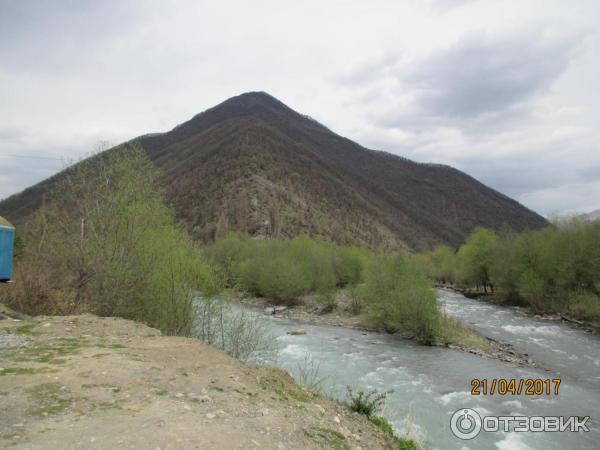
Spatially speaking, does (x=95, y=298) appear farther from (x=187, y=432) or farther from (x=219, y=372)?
(x=187, y=432)

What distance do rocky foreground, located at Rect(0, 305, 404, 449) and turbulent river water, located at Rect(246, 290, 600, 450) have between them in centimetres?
509

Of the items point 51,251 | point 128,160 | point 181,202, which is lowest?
point 51,251

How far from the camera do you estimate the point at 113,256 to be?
16.8m

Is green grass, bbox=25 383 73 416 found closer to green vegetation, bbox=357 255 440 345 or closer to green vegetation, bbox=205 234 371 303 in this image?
green vegetation, bbox=357 255 440 345

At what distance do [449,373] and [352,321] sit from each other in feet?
53.2

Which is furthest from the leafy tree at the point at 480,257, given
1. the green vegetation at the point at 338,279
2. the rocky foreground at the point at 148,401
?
the rocky foreground at the point at 148,401

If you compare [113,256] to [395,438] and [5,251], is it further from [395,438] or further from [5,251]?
[395,438]

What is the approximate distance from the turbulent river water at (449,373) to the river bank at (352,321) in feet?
3.49

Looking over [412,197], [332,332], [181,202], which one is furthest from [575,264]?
[412,197]

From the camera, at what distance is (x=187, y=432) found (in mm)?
5973

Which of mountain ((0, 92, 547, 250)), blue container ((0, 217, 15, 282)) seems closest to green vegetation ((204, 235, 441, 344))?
blue container ((0, 217, 15, 282))

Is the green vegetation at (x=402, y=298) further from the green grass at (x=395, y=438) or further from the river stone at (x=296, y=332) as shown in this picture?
the green grass at (x=395, y=438)

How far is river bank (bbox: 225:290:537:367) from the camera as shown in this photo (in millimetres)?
24344

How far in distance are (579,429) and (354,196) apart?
122m
